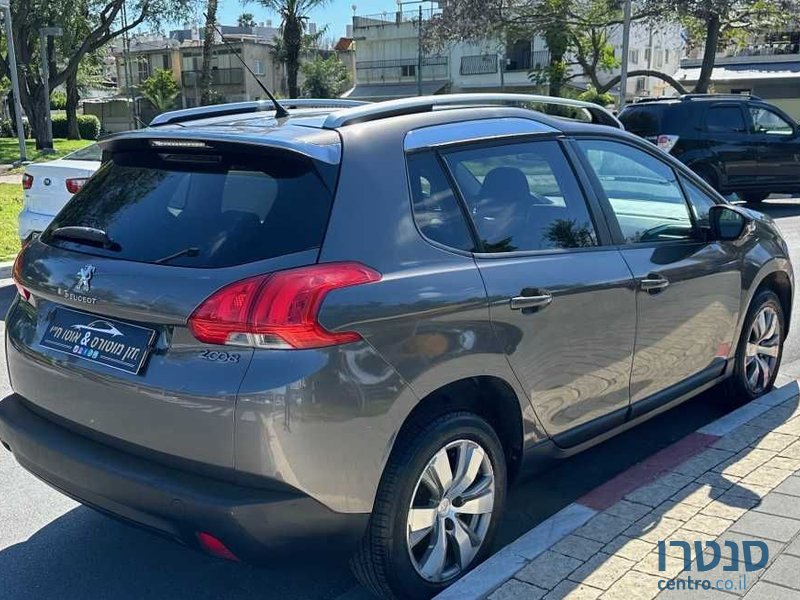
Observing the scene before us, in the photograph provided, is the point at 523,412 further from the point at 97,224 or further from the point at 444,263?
the point at 97,224

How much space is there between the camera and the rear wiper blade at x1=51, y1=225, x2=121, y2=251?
3.05 meters

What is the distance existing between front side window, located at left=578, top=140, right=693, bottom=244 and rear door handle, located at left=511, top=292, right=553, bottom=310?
0.81 meters

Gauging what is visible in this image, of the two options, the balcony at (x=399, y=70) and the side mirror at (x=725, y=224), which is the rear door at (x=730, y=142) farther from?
the balcony at (x=399, y=70)

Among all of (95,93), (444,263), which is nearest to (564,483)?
(444,263)

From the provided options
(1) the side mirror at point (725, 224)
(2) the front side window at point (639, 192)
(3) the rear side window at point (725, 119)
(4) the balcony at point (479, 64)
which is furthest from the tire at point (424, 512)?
(4) the balcony at point (479, 64)

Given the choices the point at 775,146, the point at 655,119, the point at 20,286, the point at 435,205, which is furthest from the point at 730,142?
the point at 20,286

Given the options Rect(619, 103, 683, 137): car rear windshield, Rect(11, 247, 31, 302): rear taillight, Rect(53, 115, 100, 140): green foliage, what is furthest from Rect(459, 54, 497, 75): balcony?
Rect(11, 247, 31, 302): rear taillight

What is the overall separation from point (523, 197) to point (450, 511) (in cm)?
135

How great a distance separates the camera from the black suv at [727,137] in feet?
48.7

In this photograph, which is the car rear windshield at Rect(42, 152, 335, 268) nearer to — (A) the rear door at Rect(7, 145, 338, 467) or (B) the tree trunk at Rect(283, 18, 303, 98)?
(A) the rear door at Rect(7, 145, 338, 467)

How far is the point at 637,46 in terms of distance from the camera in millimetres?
55000

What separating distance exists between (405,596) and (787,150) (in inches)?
573

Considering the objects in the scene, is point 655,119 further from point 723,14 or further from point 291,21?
point 291,21

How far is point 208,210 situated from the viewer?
9.61 ft
